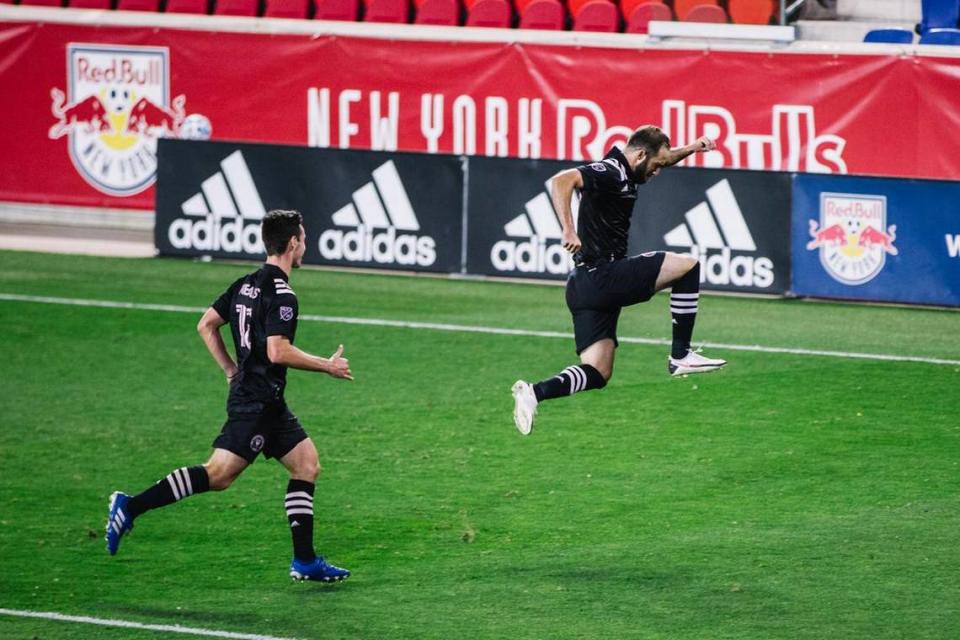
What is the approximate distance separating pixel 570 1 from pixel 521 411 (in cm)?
1408

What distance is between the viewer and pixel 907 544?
9578mm

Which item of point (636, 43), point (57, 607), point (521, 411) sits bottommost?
point (57, 607)

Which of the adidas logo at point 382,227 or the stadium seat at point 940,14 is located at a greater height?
the stadium seat at point 940,14

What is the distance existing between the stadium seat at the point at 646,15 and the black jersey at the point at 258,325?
14.2m

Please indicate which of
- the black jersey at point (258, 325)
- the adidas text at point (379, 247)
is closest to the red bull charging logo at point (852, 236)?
the adidas text at point (379, 247)

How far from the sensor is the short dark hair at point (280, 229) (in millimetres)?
8383

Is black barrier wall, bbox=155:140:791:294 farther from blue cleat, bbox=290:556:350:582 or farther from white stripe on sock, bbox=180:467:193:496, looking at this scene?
white stripe on sock, bbox=180:467:193:496

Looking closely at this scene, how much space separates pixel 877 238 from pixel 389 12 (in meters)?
9.16

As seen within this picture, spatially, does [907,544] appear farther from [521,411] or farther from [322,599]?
[322,599]

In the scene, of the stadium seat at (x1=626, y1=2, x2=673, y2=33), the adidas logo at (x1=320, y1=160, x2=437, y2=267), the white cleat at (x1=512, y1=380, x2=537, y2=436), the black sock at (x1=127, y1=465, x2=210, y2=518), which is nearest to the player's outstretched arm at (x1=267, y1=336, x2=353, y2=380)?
the black sock at (x1=127, y1=465, x2=210, y2=518)

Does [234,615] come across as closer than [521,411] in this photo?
Yes

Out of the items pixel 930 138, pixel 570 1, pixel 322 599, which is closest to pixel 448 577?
pixel 322 599

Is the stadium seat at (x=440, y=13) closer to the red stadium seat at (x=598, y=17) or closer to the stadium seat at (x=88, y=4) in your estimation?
the red stadium seat at (x=598, y=17)

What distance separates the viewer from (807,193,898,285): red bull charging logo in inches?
681
